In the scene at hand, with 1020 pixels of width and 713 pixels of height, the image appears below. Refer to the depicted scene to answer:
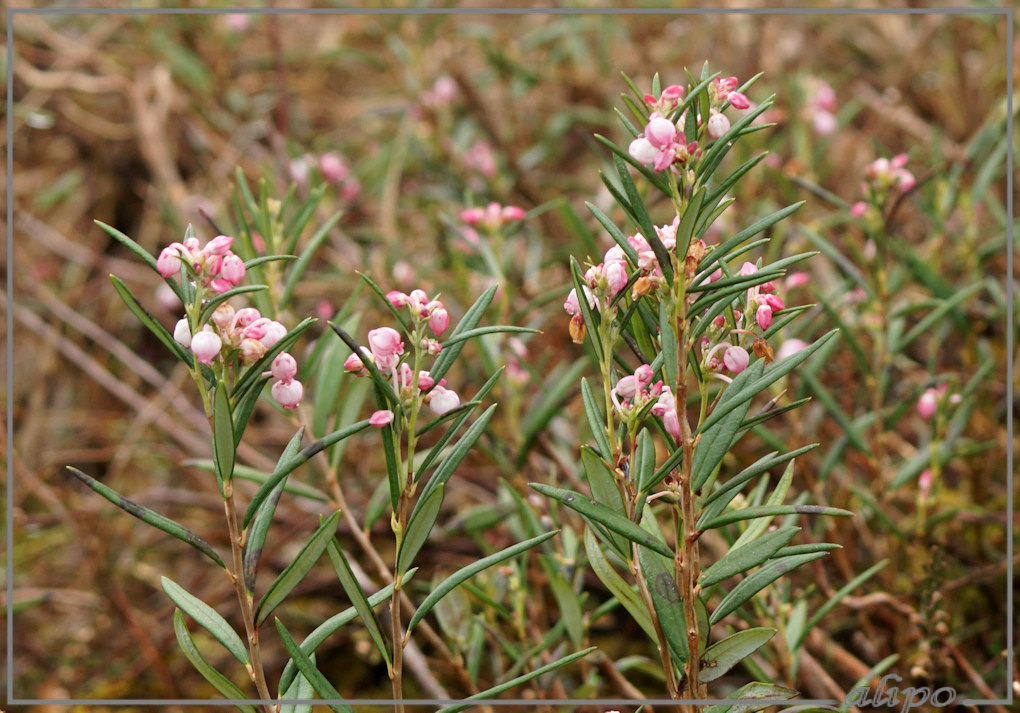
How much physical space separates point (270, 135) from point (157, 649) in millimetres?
1046

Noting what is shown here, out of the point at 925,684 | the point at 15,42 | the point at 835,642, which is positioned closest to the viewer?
the point at 925,684

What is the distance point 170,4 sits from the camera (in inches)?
79.6

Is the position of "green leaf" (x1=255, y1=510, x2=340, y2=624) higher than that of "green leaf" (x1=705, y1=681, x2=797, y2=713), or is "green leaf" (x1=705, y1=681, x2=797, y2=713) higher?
"green leaf" (x1=255, y1=510, x2=340, y2=624)

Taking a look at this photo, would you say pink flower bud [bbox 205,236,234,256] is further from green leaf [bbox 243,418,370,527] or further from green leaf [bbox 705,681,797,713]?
green leaf [bbox 705,681,797,713]

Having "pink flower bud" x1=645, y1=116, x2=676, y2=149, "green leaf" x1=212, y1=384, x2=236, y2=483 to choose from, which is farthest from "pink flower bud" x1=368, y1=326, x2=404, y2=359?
"pink flower bud" x1=645, y1=116, x2=676, y2=149

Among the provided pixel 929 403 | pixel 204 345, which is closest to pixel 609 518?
pixel 204 345

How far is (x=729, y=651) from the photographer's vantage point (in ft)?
2.05

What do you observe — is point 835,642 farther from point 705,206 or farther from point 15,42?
point 15,42

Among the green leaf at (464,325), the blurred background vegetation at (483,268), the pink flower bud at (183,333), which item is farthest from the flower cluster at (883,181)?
the pink flower bud at (183,333)

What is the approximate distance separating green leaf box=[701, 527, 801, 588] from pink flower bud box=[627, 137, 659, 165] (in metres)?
0.27

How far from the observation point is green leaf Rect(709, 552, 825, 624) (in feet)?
1.98

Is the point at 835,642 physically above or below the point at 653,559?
below

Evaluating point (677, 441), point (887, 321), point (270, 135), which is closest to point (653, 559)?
point (677, 441)

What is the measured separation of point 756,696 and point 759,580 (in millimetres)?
96
